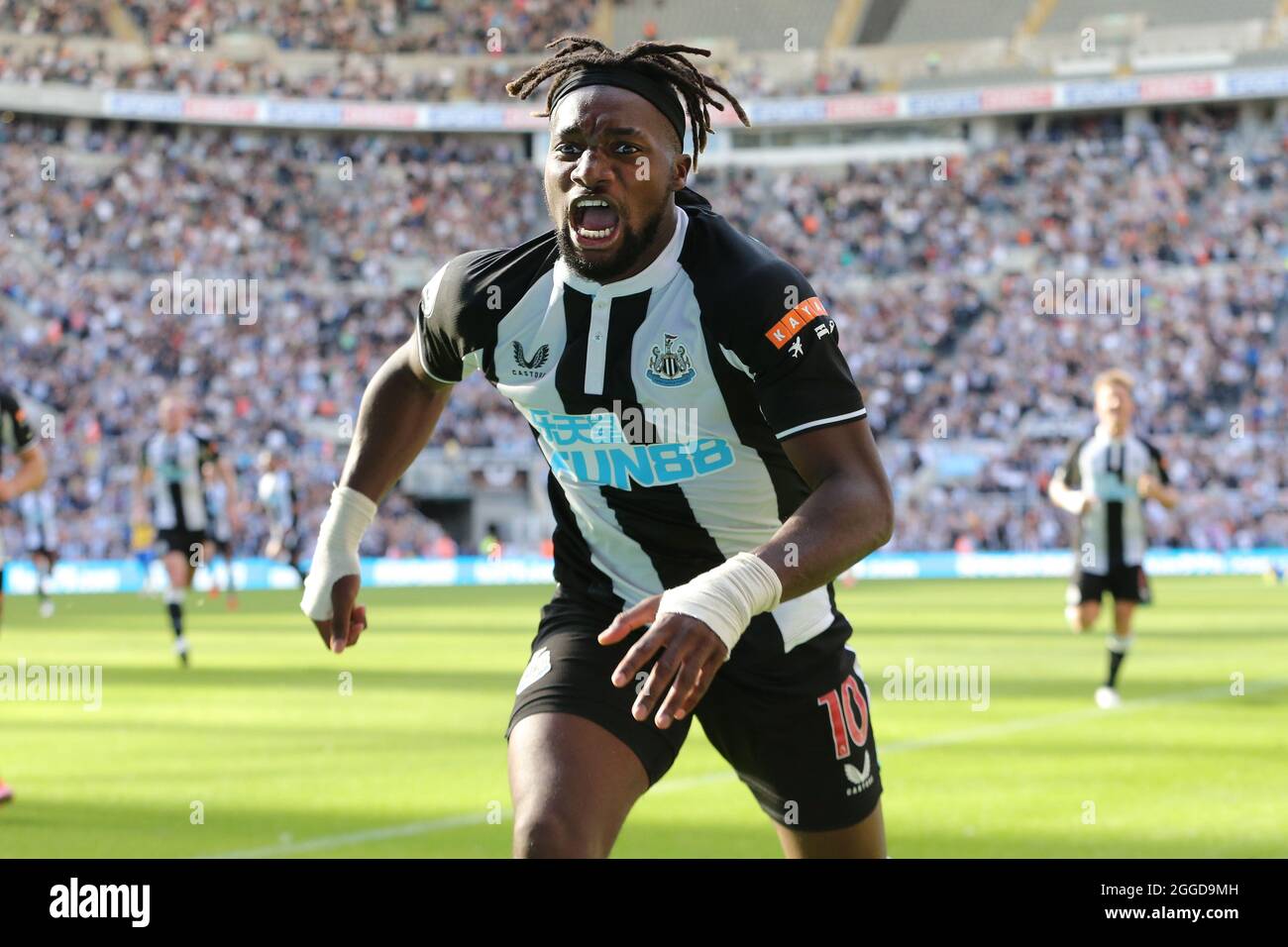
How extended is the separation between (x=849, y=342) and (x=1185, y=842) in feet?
109

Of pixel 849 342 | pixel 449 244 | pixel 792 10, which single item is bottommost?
pixel 849 342

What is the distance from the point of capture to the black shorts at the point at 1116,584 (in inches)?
484

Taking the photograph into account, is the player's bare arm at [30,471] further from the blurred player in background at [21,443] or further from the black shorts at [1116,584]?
the black shorts at [1116,584]

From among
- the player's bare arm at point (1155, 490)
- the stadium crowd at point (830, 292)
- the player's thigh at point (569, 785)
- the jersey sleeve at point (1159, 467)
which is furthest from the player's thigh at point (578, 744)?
the stadium crowd at point (830, 292)

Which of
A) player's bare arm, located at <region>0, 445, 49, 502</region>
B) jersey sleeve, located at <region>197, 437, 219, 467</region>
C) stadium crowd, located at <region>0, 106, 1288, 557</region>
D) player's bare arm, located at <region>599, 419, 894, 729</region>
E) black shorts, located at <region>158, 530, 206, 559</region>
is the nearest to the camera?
player's bare arm, located at <region>599, 419, 894, 729</region>

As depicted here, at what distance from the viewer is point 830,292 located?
136ft

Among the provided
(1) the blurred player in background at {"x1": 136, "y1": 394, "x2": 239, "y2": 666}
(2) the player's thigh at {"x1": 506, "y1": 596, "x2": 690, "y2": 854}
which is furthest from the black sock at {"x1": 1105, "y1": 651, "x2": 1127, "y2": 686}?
(2) the player's thigh at {"x1": 506, "y1": 596, "x2": 690, "y2": 854}

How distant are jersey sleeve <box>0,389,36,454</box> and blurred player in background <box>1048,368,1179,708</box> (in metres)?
7.43

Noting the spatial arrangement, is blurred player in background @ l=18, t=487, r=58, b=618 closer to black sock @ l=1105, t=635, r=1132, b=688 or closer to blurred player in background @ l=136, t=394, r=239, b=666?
blurred player in background @ l=136, t=394, r=239, b=666

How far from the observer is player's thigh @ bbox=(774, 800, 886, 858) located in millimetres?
4238

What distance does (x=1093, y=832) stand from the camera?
24.0ft
